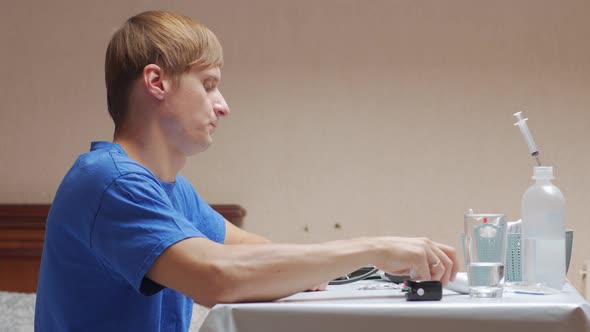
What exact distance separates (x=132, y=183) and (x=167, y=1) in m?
1.97

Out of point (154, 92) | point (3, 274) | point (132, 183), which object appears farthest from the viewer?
point (3, 274)

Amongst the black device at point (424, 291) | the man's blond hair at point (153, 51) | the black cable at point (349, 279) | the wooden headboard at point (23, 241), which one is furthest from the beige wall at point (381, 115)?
A: the black device at point (424, 291)

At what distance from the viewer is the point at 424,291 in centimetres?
100

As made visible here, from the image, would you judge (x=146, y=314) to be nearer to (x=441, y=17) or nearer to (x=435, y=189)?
(x=435, y=189)

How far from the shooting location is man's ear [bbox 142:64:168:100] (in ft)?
3.92

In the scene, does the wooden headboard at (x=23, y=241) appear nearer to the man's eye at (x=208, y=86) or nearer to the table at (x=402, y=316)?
the man's eye at (x=208, y=86)

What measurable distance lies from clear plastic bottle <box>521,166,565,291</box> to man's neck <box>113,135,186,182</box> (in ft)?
1.98

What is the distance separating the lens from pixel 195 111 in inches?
47.2

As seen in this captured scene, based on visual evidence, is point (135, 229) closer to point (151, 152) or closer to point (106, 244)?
point (106, 244)

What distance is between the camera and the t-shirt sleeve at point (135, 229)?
0.98 meters

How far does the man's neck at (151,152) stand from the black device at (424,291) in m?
0.48

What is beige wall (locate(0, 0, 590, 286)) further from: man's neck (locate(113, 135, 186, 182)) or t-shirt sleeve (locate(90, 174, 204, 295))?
t-shirt sleeve (locate(90, 174, 204, 295))

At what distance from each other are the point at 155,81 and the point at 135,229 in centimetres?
31

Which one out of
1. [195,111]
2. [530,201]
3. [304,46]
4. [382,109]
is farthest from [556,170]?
[195,111]
